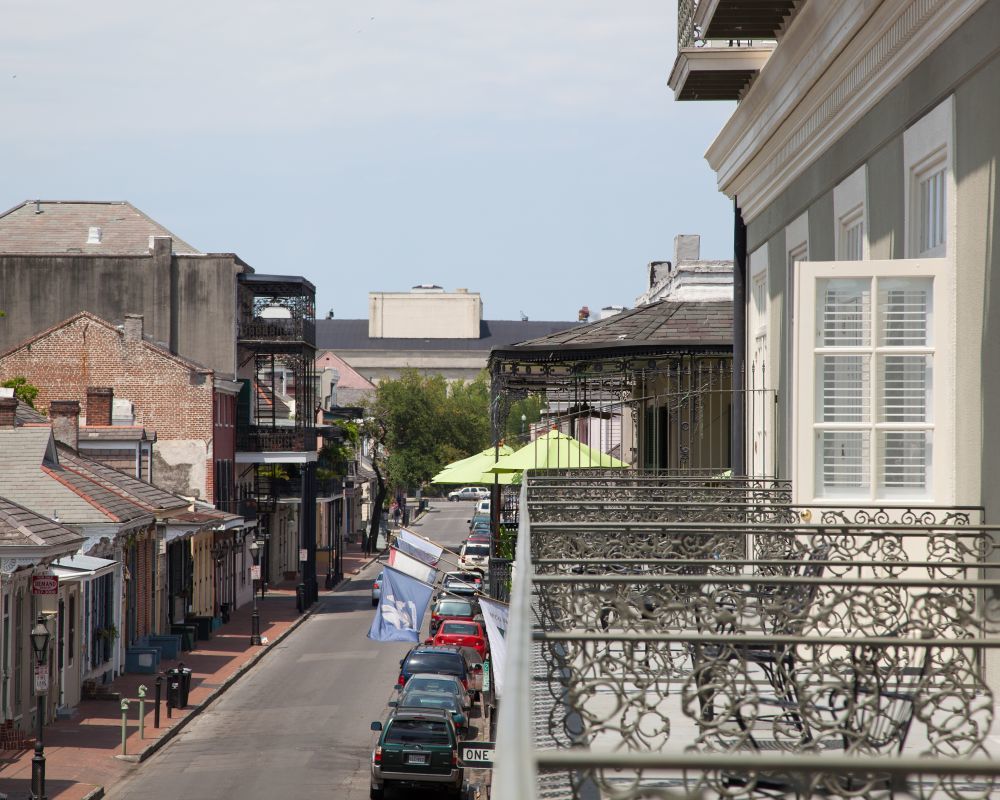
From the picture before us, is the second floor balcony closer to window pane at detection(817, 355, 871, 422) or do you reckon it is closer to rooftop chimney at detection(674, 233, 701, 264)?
window pane at detection(817, 355, 871, 422)

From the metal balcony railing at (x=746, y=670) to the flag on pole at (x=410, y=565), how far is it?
15.7m

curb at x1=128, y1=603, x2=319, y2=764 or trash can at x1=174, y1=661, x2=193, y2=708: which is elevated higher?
trash can at x1=174, y1=661, x2=193, y2=708

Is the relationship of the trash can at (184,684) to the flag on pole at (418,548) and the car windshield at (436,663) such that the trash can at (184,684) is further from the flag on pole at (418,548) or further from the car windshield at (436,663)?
the flag on pole at (418,548)

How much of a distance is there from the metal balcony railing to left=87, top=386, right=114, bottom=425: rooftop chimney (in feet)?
108

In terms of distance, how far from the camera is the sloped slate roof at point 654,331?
883 inches

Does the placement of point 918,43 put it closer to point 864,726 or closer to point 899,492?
point 899,492

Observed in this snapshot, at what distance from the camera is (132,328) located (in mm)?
44562

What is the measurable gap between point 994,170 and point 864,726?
153 inches

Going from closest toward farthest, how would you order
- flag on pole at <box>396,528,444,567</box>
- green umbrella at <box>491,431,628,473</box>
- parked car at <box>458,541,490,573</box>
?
green umbrella at <box>491,431,628,473</box>
flag on pole at <box>396,528,444,567</box>
parked car at <box>458,541,490,573</box>

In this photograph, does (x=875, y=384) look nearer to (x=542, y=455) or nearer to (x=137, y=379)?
(x=542, y=455)

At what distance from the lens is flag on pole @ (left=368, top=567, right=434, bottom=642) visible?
25.1 meters

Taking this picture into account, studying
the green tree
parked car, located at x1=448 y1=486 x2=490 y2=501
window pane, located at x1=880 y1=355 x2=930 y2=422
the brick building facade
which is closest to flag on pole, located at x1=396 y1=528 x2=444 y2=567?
window pane, located at x1=880 y1=355 x2=930 y2=422

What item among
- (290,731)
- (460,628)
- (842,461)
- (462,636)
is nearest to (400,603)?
(290,731)

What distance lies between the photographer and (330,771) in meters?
23.3
